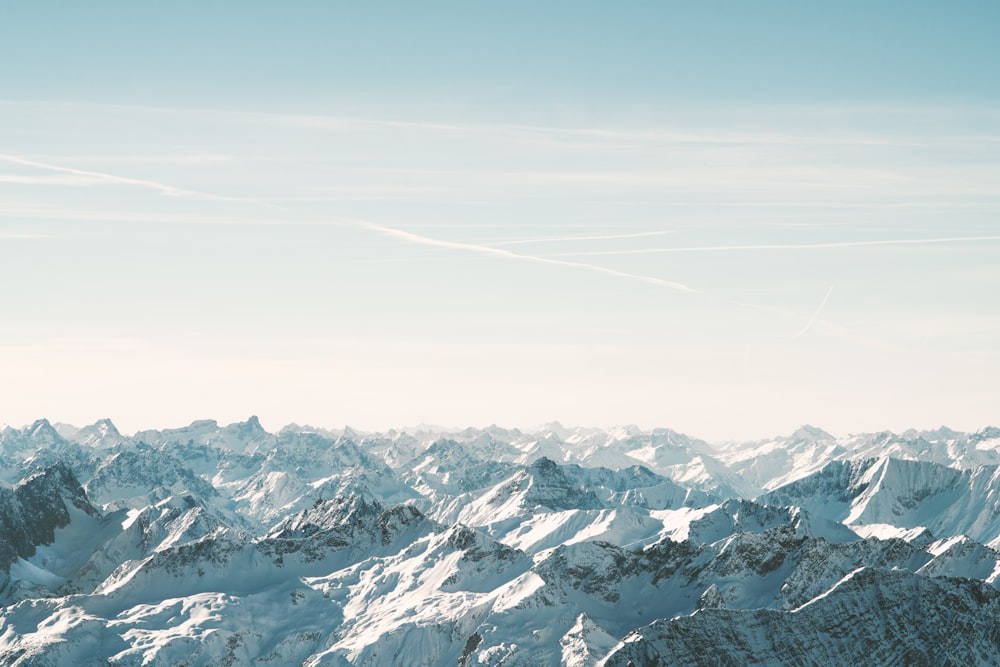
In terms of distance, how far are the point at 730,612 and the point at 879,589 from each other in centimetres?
2447

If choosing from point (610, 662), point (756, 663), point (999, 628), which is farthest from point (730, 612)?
point (999, 628)

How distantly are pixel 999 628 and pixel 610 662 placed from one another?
60827 mm

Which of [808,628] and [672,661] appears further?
[808,628]

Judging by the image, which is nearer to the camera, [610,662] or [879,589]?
[610,662]

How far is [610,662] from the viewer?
547 feet

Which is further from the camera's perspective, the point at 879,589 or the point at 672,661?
the point at 879,589

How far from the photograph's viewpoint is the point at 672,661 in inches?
6501

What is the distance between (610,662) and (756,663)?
22.3 meters

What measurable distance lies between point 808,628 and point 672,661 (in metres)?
25.0

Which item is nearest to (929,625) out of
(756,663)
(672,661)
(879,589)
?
(879,589)

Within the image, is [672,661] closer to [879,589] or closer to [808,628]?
[808,628]

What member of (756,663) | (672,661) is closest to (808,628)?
(756,663)

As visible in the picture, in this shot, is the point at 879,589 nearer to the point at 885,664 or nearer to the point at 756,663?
the point at 885,664

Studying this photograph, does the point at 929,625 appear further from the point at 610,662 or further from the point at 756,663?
the point at 610,662
